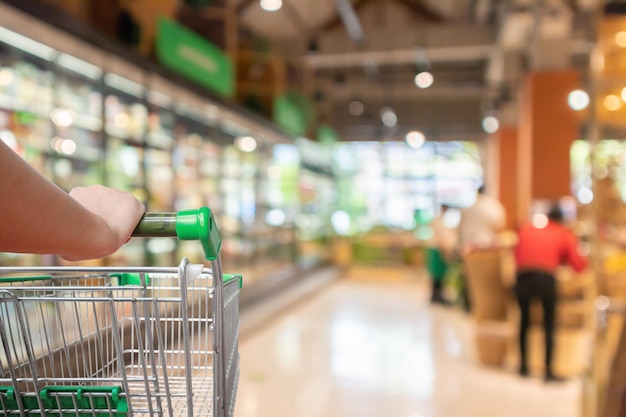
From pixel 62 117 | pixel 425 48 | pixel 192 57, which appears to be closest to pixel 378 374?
pixel 62 117

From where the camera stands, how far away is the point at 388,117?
14.0 meters

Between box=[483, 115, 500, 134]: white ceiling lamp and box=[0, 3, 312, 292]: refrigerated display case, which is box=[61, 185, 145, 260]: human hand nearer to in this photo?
box=[0, 3, 312, 292]: refrigerated display case

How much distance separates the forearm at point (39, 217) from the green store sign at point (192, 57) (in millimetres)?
4623

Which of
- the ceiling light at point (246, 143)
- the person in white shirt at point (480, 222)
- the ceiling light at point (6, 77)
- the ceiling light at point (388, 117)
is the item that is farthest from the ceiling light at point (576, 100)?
the ceiling light at point (6, 77)

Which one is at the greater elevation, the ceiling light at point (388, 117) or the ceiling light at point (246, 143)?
the ceiling light at point (388, 117)

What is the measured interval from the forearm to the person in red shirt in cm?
442

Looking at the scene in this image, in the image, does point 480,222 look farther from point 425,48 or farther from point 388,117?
point 388,117

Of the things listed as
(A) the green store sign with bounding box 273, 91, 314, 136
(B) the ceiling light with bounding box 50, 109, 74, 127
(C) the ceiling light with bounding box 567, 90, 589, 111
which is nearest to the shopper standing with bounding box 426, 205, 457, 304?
(C) the ceiling light with bounding box 567, 90, 589, 111

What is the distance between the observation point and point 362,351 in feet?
18.7

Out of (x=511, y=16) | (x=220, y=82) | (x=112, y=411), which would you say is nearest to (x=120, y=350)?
(x=112, y=411)

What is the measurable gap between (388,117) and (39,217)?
44.8 ft

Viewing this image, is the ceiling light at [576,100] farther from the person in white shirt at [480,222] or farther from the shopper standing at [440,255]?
the shopper standing at [440,255]

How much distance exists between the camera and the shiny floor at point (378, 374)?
4.05 m

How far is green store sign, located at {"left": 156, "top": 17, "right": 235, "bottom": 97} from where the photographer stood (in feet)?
16.8
